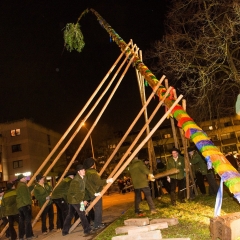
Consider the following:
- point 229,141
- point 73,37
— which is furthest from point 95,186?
point 229,141

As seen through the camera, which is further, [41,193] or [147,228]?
[41,193]

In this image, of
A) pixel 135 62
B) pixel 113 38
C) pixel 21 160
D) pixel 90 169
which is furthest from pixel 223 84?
pixel 21 160

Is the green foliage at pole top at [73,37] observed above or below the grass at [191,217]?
above

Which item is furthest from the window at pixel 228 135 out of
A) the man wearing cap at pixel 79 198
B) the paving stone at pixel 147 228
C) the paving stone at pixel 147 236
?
the paving stone at pixel 147 236

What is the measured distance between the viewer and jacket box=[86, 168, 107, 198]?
845cm

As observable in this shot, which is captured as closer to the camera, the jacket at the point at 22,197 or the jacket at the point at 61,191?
the jacket at the point at 22,197

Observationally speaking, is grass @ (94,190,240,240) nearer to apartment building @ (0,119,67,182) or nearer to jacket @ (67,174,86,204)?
jacket @ (67,174,86,204)

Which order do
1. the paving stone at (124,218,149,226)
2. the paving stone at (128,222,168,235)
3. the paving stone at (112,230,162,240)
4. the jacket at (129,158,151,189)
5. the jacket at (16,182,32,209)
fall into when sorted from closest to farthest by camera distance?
the paving stone at (112,230,162,240) < the paving stone at (128,222,168,235) < the paving stone at (124,218,149,226) < the jacket at (16,182,32,209) < the jacket at (129,158,151,189)

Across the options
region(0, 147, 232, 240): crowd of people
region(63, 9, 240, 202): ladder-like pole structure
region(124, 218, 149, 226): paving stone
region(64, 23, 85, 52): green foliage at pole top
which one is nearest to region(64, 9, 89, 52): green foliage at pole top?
region(64, 23, 85, 52): green foliage at pole top

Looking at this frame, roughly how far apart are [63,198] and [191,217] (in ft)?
12.7

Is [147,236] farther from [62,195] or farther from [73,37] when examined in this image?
[73,37]

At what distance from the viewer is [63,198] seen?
9523mm

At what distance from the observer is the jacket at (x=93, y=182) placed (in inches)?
332

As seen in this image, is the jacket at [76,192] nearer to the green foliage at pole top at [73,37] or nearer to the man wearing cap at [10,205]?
the man wearing cap at [10,205]
